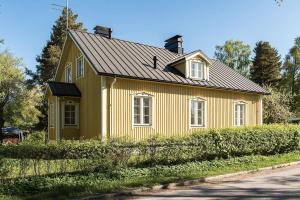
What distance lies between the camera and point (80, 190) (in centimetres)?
962

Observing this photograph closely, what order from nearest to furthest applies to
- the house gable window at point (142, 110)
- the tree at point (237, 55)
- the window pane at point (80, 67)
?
1. the house gable window at point (142, 110)
2. the window pane at point (80, 67)
3. the tree at point (237, 55)

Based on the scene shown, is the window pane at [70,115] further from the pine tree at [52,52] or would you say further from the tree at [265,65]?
the tree at [265,65]

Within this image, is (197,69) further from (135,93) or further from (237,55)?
(237,55)

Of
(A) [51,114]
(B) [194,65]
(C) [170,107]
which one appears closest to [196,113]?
(C) [170,107]

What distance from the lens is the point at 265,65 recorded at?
2179 inches

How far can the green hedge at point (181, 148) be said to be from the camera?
11570 mm

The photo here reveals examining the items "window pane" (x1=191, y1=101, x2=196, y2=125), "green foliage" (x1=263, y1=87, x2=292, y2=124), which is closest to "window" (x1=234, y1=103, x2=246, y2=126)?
"window pane" (x1=191, y1=101, x2=196, y2=125)

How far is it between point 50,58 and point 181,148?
30.8m

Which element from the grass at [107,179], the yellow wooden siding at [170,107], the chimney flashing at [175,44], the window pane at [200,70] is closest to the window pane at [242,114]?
the yellow wooden siding at [170,107]

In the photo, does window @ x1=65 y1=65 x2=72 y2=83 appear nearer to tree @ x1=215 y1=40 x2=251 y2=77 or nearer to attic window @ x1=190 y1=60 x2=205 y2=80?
attic window @ x1=190 y1=60 x2=205 y2=80

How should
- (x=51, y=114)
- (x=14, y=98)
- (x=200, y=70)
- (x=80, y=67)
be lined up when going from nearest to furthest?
(x=80, y=67) < (x=200, y=70) < (x=51, y=114) < (x=14, y=98)

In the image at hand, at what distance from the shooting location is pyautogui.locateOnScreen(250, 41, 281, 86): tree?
180 ft

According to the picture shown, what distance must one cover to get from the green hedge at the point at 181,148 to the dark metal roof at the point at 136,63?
633cm

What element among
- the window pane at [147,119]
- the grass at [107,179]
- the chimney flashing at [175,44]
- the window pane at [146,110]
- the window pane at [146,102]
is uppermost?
the chimney flashing at [175,44]
